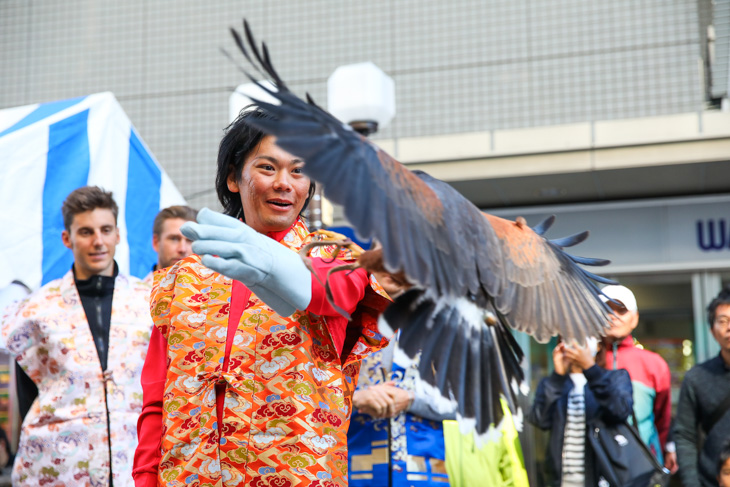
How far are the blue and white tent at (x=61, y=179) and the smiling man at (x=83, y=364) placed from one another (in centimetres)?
50

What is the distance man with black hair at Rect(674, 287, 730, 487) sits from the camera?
144 inches

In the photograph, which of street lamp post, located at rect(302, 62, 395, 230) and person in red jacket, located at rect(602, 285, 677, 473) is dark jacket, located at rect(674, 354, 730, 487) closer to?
person in red jacket, located at rect(602, 285, 677, 473)

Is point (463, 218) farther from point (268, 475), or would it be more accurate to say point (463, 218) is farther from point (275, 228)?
point (268, 475)

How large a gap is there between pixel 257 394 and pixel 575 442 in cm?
227

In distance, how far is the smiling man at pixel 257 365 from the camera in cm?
158

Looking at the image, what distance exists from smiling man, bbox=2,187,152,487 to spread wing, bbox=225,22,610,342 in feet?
5.71

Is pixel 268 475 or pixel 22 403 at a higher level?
pixel 22 403

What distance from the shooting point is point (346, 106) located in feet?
13.4

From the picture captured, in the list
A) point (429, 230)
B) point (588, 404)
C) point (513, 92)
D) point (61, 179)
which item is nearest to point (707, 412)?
point (588, 404)

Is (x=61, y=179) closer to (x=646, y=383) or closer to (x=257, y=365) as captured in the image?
(x=257, y=365)

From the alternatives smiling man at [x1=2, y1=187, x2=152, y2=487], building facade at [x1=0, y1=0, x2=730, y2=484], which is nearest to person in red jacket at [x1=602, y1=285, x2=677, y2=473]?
building facade at [x1=0, y1=0, x2=730, y2=484]

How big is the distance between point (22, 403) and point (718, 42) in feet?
15.8

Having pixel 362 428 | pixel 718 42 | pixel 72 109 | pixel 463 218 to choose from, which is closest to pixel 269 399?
→ pixel 463 218

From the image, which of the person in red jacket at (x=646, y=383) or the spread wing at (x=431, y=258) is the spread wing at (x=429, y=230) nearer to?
the spread wing at (x=431, y=258)
